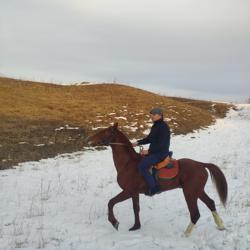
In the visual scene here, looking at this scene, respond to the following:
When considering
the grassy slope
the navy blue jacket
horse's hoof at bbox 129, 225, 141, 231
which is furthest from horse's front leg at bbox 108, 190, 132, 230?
the grassy slope

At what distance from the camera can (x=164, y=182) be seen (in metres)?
8.97

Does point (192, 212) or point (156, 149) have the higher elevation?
point (156, 149)

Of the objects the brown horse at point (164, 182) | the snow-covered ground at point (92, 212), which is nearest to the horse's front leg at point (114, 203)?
the brown horse at point (164, 182)

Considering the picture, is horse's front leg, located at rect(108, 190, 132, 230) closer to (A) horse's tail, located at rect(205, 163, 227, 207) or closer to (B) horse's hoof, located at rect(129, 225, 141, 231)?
(B) horse's hoof, located at rect(129, 225, 141, 231)

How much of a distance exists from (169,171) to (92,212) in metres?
2.76

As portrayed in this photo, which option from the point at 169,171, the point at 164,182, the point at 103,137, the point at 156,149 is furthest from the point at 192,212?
the point at 103,137

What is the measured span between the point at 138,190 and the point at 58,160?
989 cm

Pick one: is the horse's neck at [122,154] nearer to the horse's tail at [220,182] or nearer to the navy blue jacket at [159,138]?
the navy blue jacket at [159,138]

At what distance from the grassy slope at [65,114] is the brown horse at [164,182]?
872 centimetres

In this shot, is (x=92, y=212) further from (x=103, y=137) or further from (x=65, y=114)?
(x=65, y=114)

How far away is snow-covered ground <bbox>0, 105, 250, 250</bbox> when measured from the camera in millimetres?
8055

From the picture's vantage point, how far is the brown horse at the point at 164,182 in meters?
8.73

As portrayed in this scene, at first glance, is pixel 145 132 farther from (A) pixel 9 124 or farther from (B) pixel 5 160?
(B) pixel 5 160

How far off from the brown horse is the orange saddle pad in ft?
0.32
